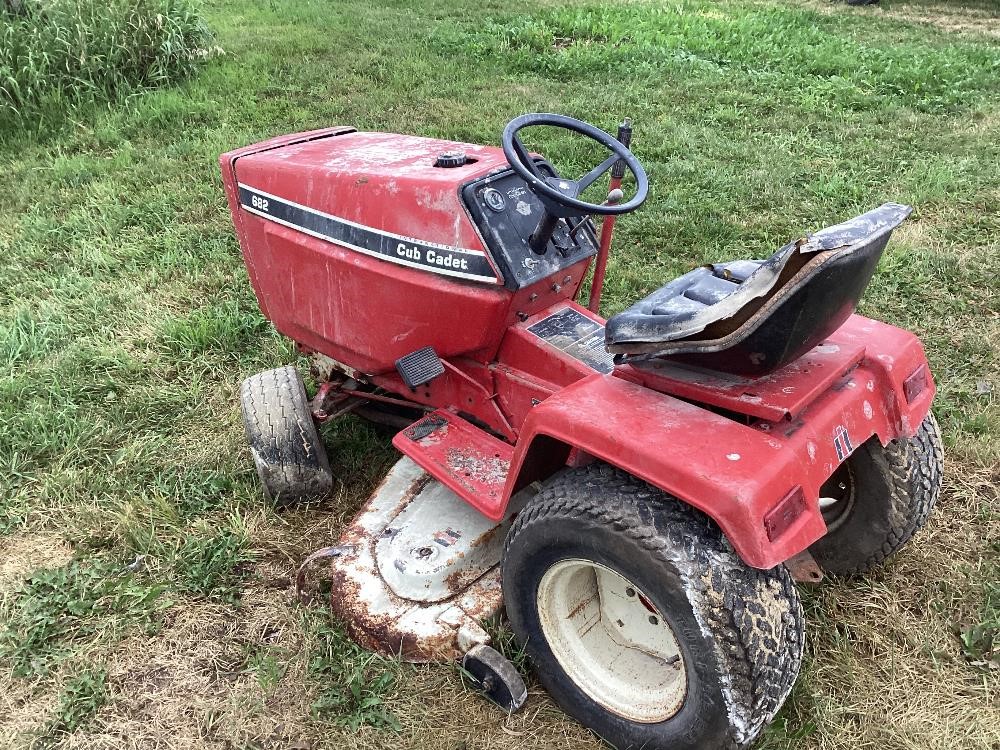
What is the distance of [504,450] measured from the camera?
8.31 ft

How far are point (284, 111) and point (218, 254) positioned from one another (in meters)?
2.40

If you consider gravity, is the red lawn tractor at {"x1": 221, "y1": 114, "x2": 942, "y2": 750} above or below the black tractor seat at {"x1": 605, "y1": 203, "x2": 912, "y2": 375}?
below

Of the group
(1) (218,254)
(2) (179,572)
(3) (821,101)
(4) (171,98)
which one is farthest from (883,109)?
(2) (179,572)

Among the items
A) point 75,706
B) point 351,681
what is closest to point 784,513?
point 351,681

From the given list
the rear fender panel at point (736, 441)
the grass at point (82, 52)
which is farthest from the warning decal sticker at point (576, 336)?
the grass at point (82, 52)

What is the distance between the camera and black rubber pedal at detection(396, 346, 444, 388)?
2.43 metres

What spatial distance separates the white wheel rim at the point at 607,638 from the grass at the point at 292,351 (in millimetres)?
173

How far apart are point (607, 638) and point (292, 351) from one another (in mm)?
2173

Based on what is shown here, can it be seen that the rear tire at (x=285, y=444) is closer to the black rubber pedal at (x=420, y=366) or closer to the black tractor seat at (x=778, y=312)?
the black rubber pedal at (x=420, y=366)

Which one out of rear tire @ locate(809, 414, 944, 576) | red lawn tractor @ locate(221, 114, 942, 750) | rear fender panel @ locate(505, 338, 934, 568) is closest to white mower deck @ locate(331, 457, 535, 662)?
red lawn tractor @ locate(221, 114, 942, 750)

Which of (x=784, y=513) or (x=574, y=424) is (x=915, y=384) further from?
(x=574, y=424)

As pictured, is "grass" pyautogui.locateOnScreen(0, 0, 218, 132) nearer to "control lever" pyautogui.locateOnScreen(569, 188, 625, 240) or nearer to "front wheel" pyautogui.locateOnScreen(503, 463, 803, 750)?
"control lever" pyautogui.locateOnScreen(569, 188, 625, 240)

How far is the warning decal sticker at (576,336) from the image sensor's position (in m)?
2.36

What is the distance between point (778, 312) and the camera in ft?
5.18
